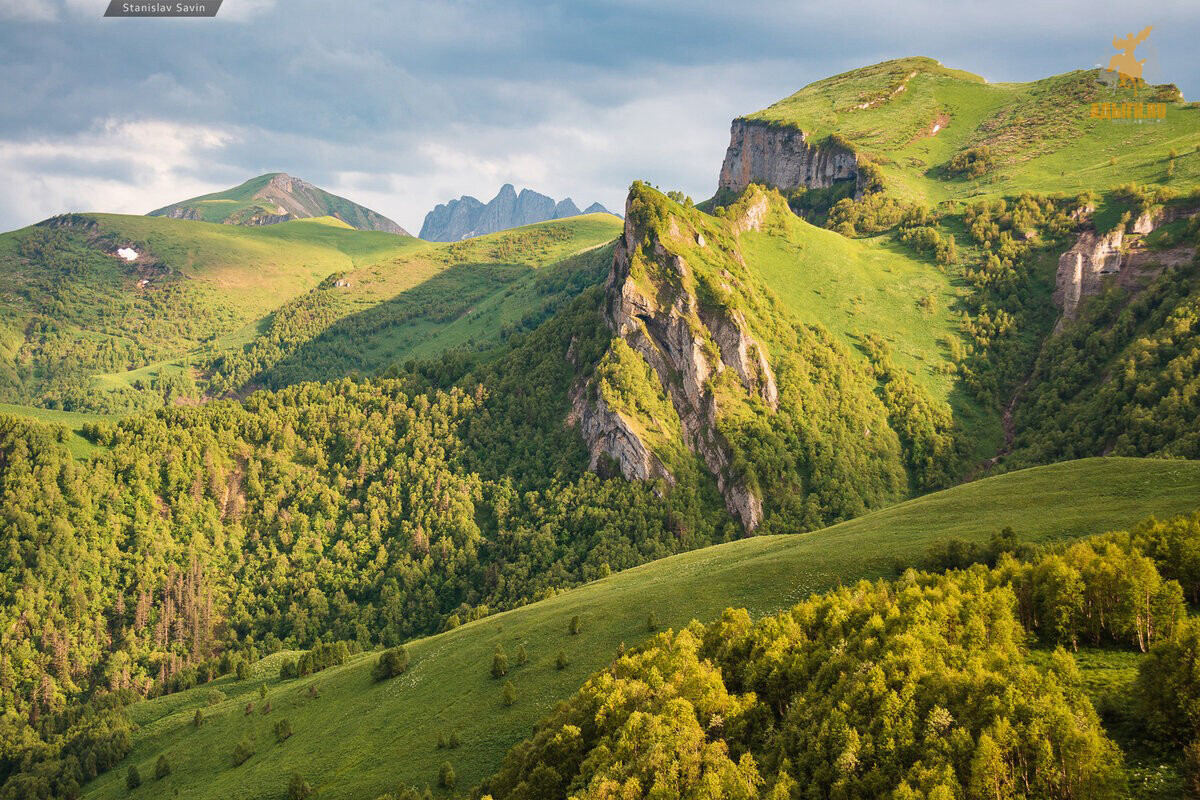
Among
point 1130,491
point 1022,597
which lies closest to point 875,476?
point 1130,491

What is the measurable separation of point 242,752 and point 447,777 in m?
49.9

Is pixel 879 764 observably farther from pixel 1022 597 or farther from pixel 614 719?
pixel 1022 597

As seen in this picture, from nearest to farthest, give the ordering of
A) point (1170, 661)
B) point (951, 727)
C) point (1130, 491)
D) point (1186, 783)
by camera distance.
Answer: point (1186, 783), point (1170, 661), point (951, 727), point (1130, 491)

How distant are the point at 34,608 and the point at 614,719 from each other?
220 m

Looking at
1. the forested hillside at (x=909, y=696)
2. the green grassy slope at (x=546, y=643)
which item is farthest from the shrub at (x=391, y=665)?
the forested hillside at (x=909, y=696)

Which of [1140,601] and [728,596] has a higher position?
[1140,601]

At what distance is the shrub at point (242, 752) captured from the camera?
92938mm

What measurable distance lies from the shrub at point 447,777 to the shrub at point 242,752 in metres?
47.7

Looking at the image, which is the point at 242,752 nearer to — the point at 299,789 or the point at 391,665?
the point at 391,665

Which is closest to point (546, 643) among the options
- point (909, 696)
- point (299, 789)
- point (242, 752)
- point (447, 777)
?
point (447, 777)

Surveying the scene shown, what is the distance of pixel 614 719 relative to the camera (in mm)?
51906

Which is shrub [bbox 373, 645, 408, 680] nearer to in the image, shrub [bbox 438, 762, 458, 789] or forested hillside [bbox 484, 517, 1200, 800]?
shrub [bbox 438, 762, 458, 789]

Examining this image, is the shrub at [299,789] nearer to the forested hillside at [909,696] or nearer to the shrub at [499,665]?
the shrub at [499,665]

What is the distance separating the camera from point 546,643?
289ft
